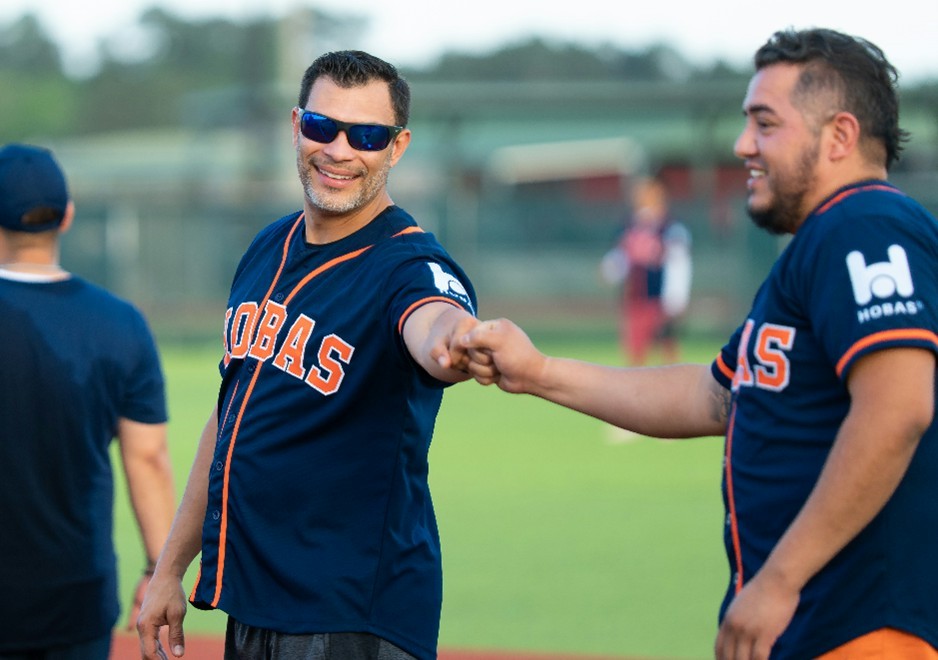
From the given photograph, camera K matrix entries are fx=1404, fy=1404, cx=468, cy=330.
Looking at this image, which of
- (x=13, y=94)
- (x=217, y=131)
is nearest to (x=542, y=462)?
(x=217, y=131)

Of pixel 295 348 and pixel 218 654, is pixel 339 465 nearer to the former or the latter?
pixel 295 348

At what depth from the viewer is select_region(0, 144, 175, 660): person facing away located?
13.1ft

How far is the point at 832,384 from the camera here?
294 centimetres

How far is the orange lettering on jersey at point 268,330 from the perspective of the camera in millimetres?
3646

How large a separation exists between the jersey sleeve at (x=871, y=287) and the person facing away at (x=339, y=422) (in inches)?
33.2

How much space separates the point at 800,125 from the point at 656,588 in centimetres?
532

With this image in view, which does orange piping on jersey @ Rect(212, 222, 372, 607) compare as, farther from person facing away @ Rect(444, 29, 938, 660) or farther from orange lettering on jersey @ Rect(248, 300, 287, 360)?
person facing away @ Rect(444, 29, 938, 660)

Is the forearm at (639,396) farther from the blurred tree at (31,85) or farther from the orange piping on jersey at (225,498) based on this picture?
the blurred tree at (31,85)

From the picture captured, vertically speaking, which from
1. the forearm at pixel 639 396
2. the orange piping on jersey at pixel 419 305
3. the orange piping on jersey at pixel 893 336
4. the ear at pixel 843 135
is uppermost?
the ear at pixel 843 135

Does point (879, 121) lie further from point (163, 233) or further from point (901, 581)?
point (163, 233)

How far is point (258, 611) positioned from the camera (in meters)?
3.50

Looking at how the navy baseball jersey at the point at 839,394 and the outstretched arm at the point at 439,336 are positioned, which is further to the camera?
the outstretched arm at the point at 439,336

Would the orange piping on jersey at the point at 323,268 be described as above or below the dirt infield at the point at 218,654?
above

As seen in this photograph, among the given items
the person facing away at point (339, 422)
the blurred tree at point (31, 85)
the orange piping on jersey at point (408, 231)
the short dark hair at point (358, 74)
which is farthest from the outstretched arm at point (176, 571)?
the blurred tree at point (31, 85)
